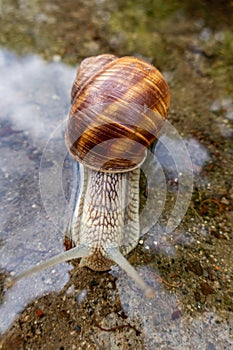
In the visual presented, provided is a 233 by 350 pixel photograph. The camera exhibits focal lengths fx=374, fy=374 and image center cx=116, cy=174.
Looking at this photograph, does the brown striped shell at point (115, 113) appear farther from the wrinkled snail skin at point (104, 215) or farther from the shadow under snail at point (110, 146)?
the wrinkled snail skin at point (104, 215)

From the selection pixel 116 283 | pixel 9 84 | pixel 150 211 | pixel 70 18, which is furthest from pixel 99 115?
pixel 70 18

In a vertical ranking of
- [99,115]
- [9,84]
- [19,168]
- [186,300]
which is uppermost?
[99,115]

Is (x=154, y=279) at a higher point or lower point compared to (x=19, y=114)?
lower

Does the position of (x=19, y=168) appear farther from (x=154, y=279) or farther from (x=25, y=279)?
(x=154, y=279)

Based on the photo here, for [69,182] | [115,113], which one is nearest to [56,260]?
[69,182]

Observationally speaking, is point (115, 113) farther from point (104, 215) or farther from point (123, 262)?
point (123, 262)

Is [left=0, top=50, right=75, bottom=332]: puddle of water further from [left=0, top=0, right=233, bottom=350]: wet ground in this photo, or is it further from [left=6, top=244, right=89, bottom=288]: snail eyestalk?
[left=6, top=244, right=89, bottom=288]: snail eyestalk
